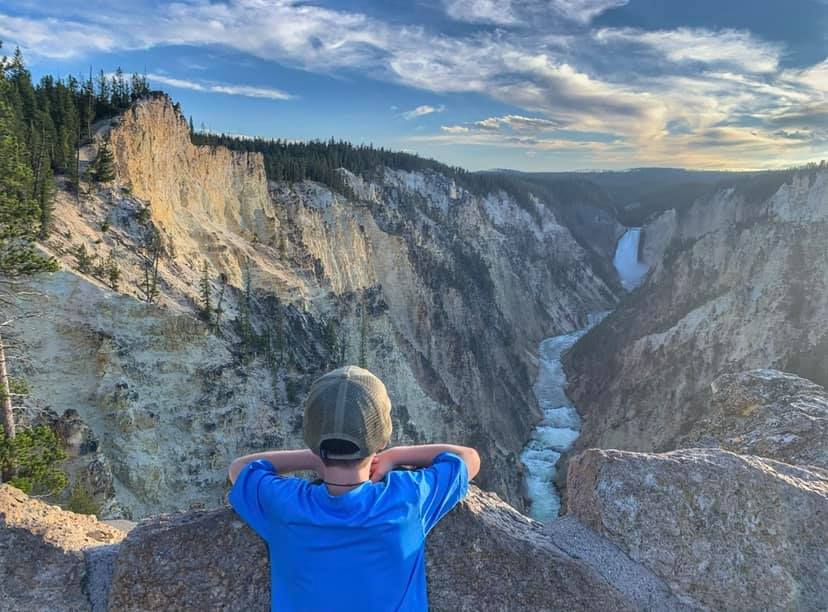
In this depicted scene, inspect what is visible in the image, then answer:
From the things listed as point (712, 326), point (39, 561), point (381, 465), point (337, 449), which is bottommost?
point (712, 326)

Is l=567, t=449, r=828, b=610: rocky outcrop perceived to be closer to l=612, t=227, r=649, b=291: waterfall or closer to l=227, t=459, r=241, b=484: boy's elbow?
l=227, t=459, r=241, b=484: boy's elbow

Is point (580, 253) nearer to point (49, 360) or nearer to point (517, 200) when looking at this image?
point (517, 200)

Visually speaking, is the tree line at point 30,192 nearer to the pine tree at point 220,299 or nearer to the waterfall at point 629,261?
the pine tree at point 220,299

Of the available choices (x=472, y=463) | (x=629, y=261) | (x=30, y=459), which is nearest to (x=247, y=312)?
(x=30, y=459)

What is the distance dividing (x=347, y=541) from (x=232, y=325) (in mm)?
21609

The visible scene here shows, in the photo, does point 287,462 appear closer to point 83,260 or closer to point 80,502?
point 80,502

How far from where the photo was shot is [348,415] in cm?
250

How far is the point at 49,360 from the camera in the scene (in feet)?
49.9

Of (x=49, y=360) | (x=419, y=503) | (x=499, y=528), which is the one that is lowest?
(x=49, y=360)

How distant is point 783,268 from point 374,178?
1851 inches

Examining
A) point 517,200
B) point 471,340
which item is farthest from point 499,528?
point 517,200

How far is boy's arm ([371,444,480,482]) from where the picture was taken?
313cm

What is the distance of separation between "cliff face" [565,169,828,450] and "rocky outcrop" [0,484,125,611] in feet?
75.7

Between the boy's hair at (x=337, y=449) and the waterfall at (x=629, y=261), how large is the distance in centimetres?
10700
